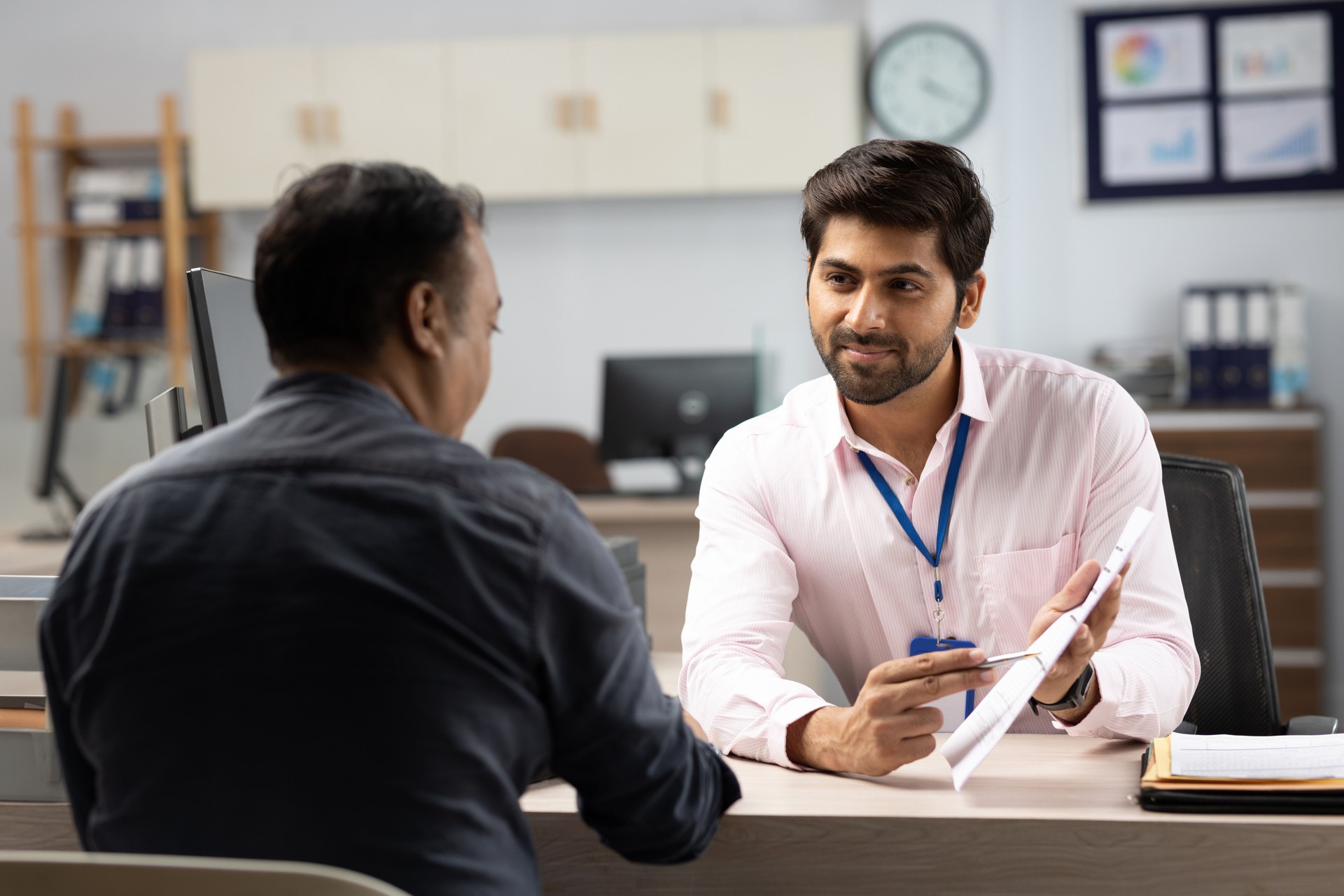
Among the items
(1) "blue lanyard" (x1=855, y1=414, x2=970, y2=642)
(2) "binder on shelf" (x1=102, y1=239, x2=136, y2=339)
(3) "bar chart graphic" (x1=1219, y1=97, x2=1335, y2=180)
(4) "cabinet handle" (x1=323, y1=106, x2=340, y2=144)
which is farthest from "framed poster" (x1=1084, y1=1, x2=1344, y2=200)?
(2) "binder on shelf" (x1=102, y1=239, x2=136, y2=339)

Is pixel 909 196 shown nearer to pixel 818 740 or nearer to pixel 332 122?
pixel 818 740

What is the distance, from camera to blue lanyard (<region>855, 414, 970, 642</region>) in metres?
1.69

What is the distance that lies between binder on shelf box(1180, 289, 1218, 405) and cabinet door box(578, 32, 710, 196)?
1.93 m

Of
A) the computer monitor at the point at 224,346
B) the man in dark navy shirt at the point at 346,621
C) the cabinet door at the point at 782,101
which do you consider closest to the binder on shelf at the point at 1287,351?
the cabinet door at the point at 782,101

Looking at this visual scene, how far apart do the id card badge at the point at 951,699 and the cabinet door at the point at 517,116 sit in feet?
12.0

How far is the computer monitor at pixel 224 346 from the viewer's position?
4.79ft

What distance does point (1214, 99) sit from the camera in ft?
16.0

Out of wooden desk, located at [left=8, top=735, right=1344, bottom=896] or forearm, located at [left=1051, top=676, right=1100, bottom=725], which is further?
forearm, located at [left=1051, top=676, right=1100, bottom=725]

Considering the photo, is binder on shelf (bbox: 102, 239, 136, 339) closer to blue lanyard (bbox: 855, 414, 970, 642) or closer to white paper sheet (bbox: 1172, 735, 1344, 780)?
blue lanyard (bbox: 855, 414, 970, 642)

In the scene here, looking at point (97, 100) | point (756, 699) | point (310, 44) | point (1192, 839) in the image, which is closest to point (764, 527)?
point (756, 699)

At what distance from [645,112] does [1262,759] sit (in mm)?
4162

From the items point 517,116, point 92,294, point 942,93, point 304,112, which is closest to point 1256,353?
point 942,93

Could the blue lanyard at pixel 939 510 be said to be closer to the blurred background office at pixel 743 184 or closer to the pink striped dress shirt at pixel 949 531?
the pink striped dress shirt at pixel 949 531

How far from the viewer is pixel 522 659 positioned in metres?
0.97
